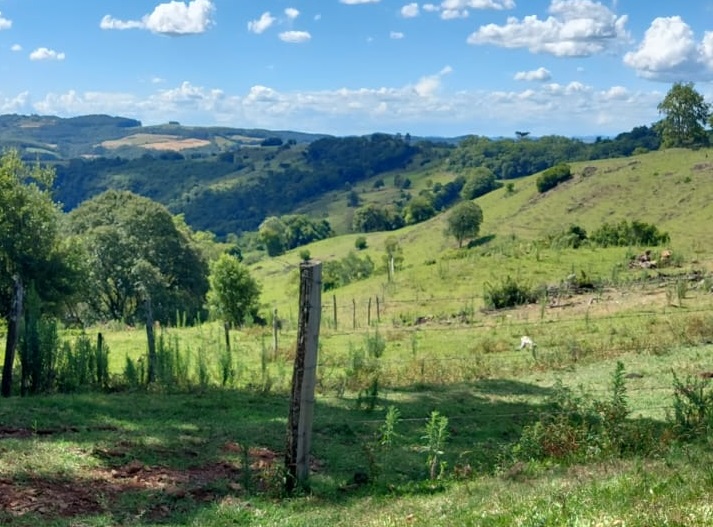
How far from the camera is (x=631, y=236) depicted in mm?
55062

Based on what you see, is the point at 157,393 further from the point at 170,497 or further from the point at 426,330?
the point at 426,330

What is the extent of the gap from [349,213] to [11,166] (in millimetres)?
152645

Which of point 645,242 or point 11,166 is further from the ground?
point 11,166

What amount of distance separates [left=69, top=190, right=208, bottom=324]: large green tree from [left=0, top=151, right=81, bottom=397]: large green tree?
15.9 m

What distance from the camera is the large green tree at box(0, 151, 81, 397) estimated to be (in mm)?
28719

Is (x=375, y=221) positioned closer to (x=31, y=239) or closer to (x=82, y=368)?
(x=31, y=239)

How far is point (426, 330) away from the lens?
3089cm

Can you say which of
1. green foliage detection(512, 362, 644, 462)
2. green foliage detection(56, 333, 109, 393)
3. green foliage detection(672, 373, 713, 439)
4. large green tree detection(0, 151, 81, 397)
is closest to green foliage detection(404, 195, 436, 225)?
large green tree detection(0, 151, 81, 397)

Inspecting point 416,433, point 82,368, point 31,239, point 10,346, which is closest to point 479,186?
point 31,239

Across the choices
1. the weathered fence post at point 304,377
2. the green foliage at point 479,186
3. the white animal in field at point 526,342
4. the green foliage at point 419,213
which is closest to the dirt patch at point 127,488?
the weathered fence post at point 304,377

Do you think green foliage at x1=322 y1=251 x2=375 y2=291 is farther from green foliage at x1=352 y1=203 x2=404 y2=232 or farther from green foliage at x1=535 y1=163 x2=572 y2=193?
green foliage at x1=352 y1=203 x2=404 y2=232

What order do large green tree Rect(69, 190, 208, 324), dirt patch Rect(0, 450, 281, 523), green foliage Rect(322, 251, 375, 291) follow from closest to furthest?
dirt patch Rect(0, 450, 281, 523)
large green tree Rect(69, 190, 208, 324)
green foliage Rect(322, 251, 375, 291)

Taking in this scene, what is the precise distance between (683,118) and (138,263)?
82.1 metres

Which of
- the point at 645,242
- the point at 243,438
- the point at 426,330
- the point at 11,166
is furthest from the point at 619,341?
the point at 645,242
